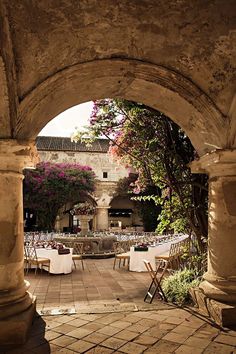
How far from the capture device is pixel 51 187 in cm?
1920

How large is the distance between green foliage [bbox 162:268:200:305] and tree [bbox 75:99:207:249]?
0.48 metres

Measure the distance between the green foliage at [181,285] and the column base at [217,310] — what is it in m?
0.59

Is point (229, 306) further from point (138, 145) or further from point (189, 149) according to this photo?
point (138, 145)

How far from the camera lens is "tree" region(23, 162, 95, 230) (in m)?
18.9

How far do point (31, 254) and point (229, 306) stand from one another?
5.58 metres

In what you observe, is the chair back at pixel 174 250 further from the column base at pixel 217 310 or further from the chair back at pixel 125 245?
the chair back at pixel 125 245

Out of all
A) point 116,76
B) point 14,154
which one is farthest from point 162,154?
point 14,154

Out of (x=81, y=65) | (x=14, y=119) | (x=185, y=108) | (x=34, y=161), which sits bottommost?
(x=34, y=161)

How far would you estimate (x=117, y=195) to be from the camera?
23.5 m

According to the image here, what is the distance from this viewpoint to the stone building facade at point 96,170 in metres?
23.1

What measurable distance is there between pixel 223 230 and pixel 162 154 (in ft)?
6.86

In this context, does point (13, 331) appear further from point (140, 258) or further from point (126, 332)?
point (140, 258)

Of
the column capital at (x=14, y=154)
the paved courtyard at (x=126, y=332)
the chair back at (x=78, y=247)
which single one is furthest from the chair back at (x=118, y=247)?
the column capital at (x=14, y=154)

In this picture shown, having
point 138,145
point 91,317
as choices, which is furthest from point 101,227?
point 91,317
